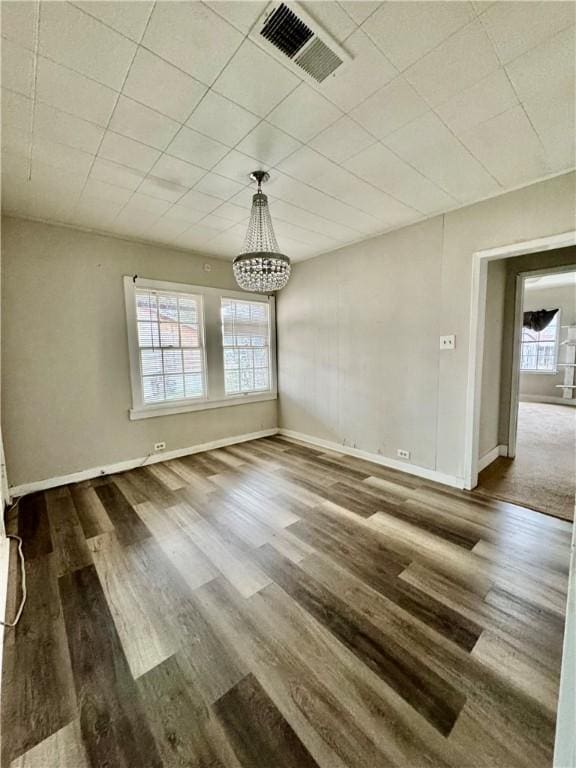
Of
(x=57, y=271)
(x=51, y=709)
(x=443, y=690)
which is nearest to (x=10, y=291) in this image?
(x=57, y=271)

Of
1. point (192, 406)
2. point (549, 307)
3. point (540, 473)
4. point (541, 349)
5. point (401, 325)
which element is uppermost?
point (549, 307)

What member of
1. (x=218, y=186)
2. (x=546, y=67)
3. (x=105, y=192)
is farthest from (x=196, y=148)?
(x=546, y=67)

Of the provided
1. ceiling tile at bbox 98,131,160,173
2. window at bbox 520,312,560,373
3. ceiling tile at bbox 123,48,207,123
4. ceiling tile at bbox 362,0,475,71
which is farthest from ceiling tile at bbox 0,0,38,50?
window at bbox 520,312,560,373

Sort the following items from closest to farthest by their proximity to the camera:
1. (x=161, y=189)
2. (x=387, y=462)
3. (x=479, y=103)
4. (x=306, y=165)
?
(x=479, y=103), (x=306, y=165), (x=161, y=189), (x=387, y=462)

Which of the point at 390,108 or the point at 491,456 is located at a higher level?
the point at 390,108

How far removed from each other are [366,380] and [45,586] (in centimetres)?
337

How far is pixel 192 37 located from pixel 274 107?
50cm

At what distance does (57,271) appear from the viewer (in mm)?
3053

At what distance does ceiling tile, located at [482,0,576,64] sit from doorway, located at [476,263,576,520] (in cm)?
287

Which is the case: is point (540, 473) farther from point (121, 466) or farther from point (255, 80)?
point (121, 466)

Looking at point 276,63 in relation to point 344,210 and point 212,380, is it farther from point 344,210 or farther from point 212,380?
point 212,380

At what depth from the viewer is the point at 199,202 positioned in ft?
8.81

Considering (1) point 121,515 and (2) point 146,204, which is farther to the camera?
(2) point 146,204

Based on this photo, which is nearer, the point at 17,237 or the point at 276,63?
the point at 276,63
